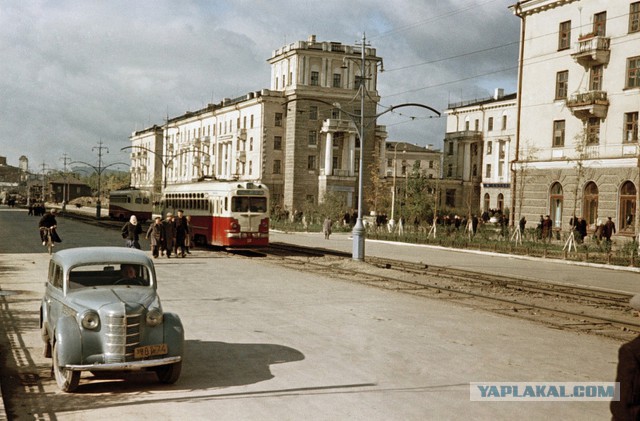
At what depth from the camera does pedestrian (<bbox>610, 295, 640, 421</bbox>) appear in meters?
4.06

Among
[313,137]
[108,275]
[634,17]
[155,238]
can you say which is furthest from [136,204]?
[108,275]

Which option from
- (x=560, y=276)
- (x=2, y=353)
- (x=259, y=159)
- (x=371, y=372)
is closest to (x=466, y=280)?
(x=560, y=276)

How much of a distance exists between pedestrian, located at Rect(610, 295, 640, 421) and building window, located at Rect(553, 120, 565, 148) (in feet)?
Result: 135

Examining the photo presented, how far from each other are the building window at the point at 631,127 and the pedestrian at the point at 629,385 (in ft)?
122

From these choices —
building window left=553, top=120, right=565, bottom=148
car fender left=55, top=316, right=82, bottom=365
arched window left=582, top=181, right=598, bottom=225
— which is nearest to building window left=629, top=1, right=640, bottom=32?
building window left=553, top=120, right=565, bottom=148

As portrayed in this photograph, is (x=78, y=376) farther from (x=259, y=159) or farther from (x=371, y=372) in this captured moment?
(x=259, y=159)

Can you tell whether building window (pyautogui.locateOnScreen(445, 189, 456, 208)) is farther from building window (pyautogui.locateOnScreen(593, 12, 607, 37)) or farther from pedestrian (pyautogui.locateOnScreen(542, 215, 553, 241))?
pedestrian (pyautogui.locateOnScreen(542, 215, 553, 241))

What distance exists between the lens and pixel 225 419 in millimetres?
7559

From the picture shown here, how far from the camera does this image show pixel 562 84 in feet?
142

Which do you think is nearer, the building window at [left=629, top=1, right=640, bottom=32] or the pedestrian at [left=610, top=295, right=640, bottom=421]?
the pedestrian at [left=610, top=295, right=640, bottom=421]

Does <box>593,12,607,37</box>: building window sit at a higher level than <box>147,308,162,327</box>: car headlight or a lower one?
higher

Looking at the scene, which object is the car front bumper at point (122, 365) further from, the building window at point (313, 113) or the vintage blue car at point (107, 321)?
the building window at point (313, 113)

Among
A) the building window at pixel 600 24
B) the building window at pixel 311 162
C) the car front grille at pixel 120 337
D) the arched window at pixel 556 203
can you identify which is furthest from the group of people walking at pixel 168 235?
the building window at pixel 311 162

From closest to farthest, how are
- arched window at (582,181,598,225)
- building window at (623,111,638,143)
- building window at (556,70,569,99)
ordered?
building window at (623,111,638,143), arched window at (582,181,598,225), building window at (556,70,569,99)
